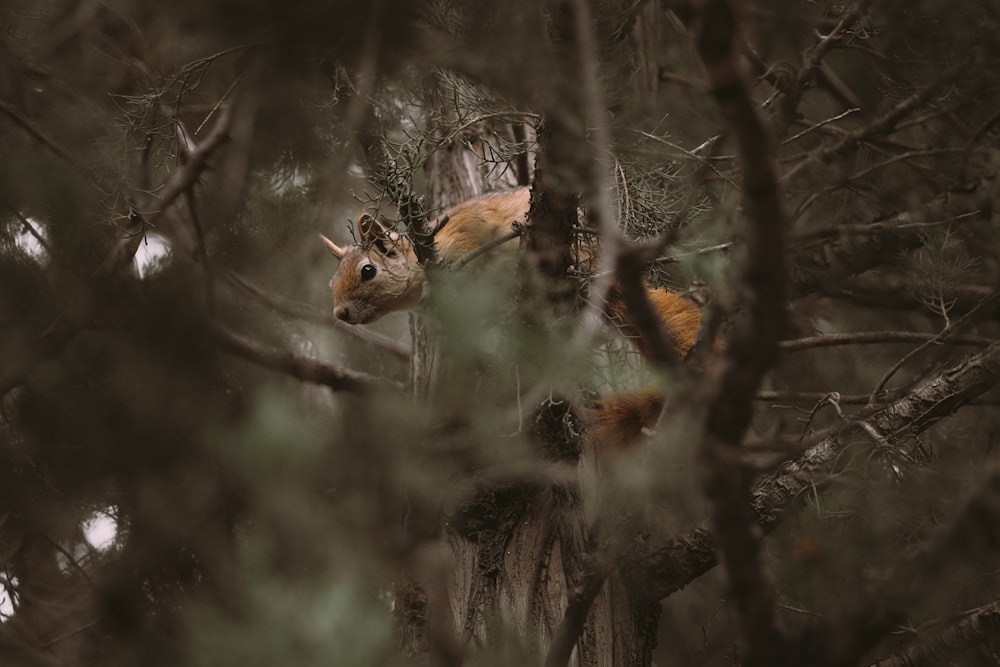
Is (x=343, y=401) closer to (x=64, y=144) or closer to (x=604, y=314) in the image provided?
(x=64, y=144)

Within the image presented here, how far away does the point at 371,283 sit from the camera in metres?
3.79

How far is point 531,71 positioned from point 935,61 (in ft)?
6.01

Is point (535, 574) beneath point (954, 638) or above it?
above

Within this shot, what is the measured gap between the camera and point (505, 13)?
6.46ft

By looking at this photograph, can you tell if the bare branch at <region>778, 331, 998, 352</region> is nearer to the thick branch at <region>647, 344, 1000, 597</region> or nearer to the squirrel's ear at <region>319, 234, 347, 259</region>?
the thick branch at <region>647, 344, 1000, 597</region>

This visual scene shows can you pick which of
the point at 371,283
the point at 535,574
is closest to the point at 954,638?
the point at 535,574

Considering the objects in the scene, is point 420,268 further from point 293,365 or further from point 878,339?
point 878,339

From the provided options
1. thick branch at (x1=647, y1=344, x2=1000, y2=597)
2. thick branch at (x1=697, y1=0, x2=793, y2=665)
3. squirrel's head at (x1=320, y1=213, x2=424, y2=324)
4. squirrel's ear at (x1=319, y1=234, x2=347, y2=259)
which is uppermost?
squirrel's ear at (x1=319, y1=234, x2=347, y2=259)

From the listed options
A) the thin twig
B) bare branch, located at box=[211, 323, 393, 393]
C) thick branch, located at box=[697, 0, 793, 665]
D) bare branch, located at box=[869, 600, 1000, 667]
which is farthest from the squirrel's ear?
thick branch, located at box=[697, 0, 793, 665]

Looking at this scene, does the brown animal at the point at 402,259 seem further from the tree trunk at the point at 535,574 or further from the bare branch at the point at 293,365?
the tree trunk at the point at 535,574

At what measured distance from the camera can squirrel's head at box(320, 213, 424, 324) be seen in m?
3.76

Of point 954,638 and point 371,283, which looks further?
point 371,283

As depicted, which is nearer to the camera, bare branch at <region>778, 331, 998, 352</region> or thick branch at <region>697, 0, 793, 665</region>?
thick branch at <region>697, 0, 793, 665</region>

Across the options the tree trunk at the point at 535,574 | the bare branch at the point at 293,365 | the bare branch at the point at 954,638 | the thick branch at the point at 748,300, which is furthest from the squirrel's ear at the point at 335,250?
the thick branch at the point at 748,300
